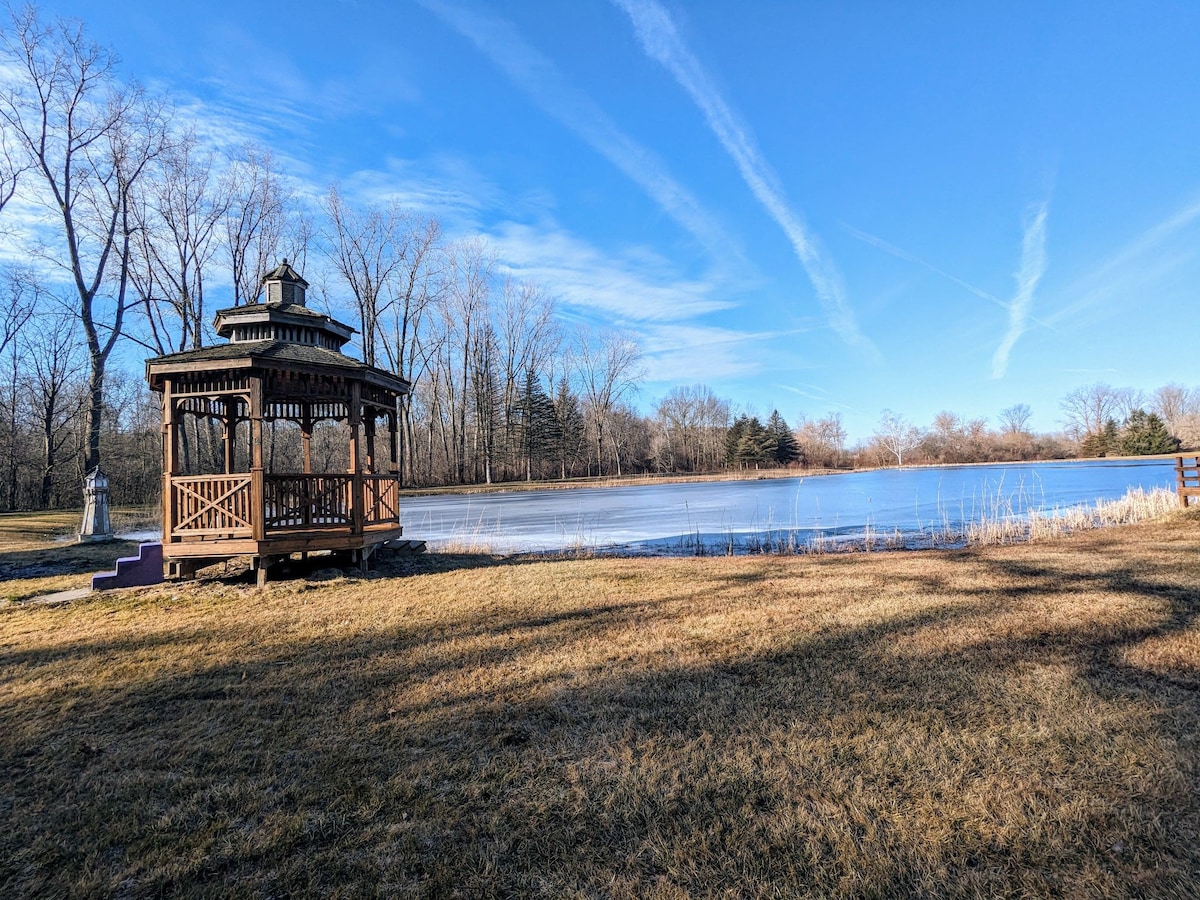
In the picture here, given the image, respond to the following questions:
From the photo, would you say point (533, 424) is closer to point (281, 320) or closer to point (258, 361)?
point (281, 320)

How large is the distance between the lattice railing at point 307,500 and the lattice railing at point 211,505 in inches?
→ 11.7

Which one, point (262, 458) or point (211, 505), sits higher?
point (262, 458)

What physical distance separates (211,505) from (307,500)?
1210 millimetres

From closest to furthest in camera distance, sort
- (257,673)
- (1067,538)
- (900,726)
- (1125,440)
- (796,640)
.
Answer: (900,726) → (257,673) → (796,640) → (1067,538) → (1125,440)

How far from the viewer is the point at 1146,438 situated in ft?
161

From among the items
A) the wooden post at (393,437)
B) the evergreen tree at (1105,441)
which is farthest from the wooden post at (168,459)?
the evergreen tree at (1105,441)

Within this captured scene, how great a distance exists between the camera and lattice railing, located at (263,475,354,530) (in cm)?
847

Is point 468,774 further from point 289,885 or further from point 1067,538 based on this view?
point 1067,538

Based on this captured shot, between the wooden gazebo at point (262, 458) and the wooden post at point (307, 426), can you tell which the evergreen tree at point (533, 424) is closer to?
the wooden post at point (307, 426)

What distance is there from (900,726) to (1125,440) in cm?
6693

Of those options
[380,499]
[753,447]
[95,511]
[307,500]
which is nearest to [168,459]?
[307,500]

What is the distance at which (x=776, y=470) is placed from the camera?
51906mm

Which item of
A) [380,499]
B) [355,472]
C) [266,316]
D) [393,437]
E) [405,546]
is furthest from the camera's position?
[393,437]

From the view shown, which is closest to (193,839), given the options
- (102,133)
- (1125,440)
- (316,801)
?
(316,801)
